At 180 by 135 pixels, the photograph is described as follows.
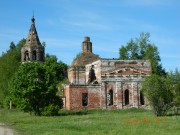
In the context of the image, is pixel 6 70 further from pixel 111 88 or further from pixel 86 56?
pixel 111 88

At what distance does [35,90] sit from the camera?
35.4 m

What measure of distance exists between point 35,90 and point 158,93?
11051mm

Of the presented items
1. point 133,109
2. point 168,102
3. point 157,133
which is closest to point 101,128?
point 157,133

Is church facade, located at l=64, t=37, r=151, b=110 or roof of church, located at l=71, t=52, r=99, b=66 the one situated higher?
roof of church, located at l=71, t=52, r=99, b=66

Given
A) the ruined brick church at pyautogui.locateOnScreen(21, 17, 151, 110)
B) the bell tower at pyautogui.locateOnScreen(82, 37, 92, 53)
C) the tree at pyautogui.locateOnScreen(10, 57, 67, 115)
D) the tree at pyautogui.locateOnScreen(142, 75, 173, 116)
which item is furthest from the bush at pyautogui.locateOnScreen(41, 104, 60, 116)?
the bell tower at pyautogui.locateOnScreen(82, 37, 92, 53)

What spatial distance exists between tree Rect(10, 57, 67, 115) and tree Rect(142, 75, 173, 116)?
8547 mm

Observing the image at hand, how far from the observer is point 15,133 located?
65.8ft

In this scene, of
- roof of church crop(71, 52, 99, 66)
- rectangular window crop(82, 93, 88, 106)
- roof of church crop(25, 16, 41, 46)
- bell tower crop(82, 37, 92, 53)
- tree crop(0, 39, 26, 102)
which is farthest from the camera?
bell tower crop(82, 37, 92, 53)

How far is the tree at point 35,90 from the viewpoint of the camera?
35.2 metres

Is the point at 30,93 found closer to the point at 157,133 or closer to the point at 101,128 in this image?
the point at 101,128

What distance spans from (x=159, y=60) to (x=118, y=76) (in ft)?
57.9

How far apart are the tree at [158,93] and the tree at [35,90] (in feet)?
28.0

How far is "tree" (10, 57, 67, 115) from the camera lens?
35.2 m

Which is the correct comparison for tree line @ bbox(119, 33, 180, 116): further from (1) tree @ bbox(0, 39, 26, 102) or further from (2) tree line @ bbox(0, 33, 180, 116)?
(1) tree @ bbox(0, 39, 26, 102)
